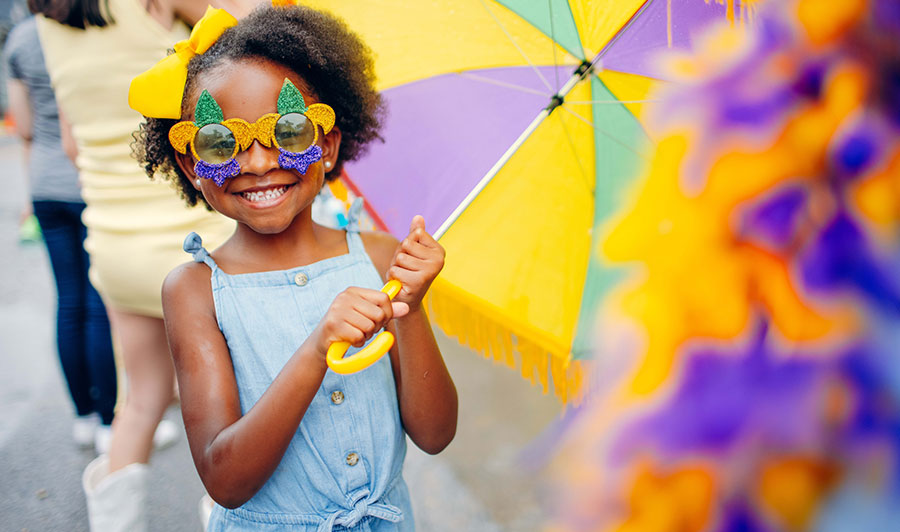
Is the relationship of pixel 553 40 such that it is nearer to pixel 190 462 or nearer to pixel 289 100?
pixel 289 100

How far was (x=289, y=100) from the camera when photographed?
57.2 inches

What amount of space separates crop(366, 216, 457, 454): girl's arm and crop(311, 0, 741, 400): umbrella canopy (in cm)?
31

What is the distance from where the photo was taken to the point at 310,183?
153cm

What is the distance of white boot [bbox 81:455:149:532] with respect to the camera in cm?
208

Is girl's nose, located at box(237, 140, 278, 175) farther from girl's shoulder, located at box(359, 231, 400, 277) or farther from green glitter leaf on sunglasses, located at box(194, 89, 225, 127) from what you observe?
girl's shoulder, located at box(359, 231, 400, 277)

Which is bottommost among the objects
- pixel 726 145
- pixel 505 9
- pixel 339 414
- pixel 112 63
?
pixel 339 414

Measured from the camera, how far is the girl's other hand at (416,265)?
1430 millimetres

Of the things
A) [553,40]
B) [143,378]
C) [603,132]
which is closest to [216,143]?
[553,40]

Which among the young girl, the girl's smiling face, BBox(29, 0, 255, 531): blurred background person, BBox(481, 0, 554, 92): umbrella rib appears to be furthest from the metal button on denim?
BBox(481, 0, 554, 92): umbrella rib

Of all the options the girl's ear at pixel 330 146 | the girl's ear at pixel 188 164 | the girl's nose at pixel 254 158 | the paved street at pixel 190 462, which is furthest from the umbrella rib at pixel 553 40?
the paved street at pixel 190 462

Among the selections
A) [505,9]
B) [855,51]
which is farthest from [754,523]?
[505,9]

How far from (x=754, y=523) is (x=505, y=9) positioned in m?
1.51

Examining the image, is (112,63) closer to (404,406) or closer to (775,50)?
(404,406)

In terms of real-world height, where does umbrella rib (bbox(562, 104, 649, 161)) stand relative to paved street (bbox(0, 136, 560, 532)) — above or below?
above
